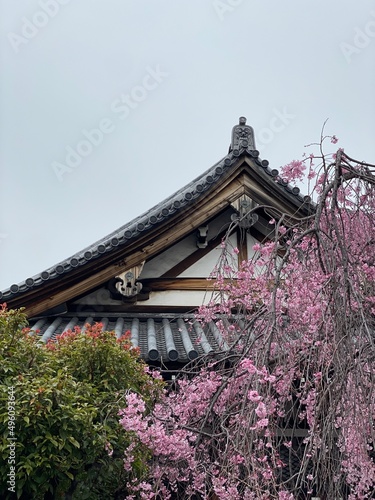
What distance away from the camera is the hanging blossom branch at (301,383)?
3.03m

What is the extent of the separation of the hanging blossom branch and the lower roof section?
363 millimetres

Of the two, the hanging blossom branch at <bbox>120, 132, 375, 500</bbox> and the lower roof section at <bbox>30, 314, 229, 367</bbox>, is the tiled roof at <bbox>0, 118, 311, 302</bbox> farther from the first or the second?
the hanging blossom branch at <bbox>120, 132, 375, 500</bbox>

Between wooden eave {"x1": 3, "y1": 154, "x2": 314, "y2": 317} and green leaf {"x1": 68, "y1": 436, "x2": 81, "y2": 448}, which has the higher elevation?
wooden eave {"x1": 3, "y1": 154, "x2": 314, "y2": 317}

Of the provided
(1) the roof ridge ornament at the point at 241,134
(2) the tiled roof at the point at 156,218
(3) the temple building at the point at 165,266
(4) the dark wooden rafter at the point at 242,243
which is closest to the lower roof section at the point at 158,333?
(3) the temple building at the point at 165,266

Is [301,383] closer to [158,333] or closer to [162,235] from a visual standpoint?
[158,333]

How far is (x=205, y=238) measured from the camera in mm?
6715

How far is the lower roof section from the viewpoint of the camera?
16.0 feet

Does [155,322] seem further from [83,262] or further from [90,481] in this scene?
[90,481]

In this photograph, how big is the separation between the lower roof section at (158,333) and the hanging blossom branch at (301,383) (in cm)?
36

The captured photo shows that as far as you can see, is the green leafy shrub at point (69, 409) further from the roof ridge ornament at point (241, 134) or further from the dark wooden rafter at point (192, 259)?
the roof ridge ornament at point (241, 134)

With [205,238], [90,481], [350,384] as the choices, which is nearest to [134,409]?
[90,481]

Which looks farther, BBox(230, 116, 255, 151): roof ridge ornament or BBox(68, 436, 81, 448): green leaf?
BBox(230, 116, 255, 151): roof ridge ornament

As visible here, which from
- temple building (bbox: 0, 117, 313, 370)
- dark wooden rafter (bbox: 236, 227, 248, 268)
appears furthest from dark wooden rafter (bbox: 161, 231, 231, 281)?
dark wooden rafter (bbox: 236, 227, 248, 268)

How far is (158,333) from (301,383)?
222 cm
